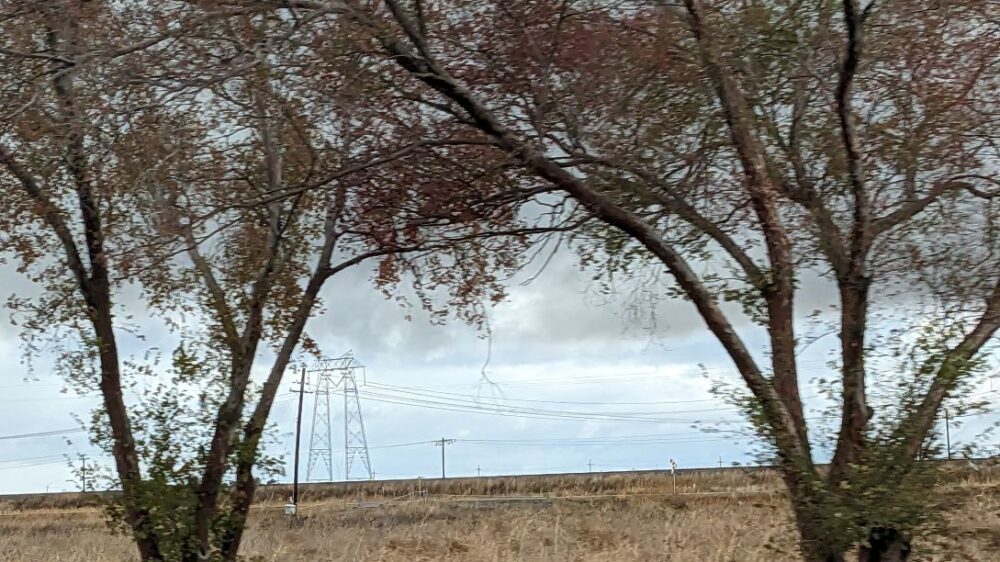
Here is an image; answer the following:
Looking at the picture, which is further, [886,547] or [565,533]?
[565,533]

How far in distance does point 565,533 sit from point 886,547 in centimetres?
809

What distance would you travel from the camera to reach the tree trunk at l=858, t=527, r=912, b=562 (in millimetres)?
8406

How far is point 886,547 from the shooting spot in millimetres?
8508

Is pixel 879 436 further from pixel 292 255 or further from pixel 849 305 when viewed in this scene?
pixel 292 255

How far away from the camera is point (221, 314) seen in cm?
1215

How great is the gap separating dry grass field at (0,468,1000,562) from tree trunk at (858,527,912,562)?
9.2 inches

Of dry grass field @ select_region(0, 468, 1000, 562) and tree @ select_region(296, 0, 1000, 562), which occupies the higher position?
tree @ select_region(296, 0, 1000, 562)

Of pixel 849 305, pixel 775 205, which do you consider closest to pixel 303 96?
pixel 775 205

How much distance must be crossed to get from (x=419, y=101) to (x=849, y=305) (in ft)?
12.2

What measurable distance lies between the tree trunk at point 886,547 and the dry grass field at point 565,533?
0.23 metres

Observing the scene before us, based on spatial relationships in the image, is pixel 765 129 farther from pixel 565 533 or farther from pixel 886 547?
pixel 565 533

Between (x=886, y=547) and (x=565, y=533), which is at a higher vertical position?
(x=565, y=533)

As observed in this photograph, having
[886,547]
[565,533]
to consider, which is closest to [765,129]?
[886,547]

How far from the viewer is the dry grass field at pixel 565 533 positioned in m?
12.3
